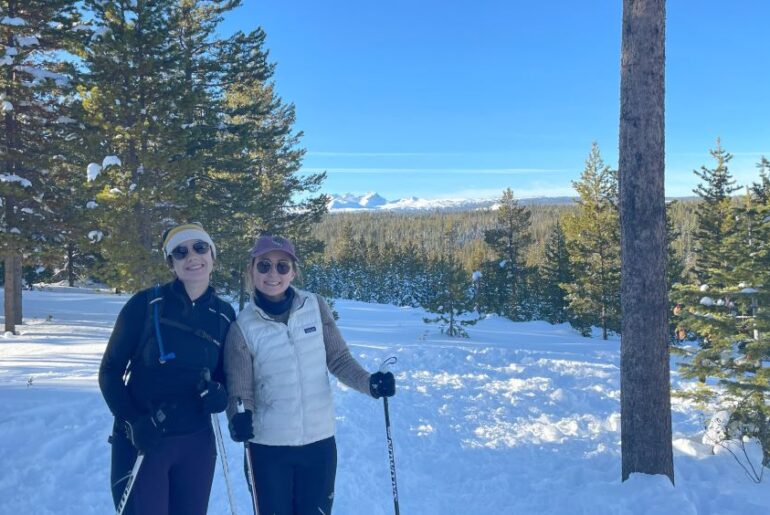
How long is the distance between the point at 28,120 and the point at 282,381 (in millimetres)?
16295

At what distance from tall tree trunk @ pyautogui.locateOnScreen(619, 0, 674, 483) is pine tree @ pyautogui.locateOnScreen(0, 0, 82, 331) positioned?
14128mm

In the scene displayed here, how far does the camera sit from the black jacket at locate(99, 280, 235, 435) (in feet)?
9.16

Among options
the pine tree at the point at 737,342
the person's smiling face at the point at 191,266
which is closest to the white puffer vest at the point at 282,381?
the person's smiling face at the point at 191,266

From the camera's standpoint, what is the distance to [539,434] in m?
7.52

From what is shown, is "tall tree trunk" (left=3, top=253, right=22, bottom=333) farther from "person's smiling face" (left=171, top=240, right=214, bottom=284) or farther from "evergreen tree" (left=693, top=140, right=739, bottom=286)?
"evergreen tree" (left=693, top=140, right=739, bottom=286)

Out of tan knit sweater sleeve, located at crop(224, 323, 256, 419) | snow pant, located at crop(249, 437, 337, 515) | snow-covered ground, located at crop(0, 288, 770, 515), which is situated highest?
tan knit sweater sleeve, located at crop(224, 323, 256, 419)

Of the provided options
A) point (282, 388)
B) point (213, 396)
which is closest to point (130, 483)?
point (213, 396)

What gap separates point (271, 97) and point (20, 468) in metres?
20.2

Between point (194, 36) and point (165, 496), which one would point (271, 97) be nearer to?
point (194, 36)

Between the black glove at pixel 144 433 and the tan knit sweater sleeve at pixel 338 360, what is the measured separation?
3.62 ft

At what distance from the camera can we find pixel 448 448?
A: 6.99 meters

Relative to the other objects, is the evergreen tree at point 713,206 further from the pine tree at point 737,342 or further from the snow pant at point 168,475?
the snow pant at point 168,475

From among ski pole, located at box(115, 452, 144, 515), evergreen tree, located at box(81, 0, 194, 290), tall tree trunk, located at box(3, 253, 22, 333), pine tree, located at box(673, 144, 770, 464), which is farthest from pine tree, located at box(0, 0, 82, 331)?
pine tree, located at box(673, 144, 770, 464)

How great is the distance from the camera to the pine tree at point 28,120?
13727 mm
